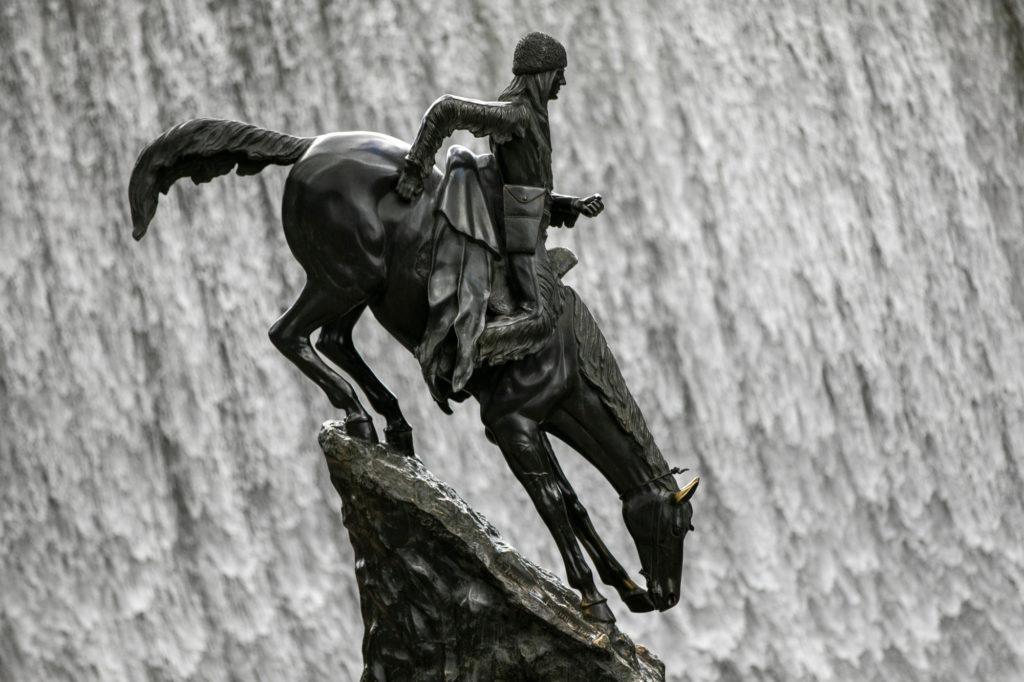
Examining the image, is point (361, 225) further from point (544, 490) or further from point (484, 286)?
point (544, 490)

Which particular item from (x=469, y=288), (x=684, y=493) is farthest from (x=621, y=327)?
(x=469, y=288)

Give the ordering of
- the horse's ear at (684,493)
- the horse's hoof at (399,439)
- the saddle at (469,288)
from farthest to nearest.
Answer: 1. the horse's hoof at (399,439)
2. the horse's ear at (684,493)
3. the saddle at (469,288)

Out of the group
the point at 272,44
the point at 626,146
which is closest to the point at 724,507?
the point at 626,146

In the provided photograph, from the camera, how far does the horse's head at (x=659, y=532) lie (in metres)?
3.05

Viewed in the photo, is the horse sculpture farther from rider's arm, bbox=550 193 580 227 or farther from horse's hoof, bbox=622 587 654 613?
rider's arm, bbox=550 193 580 227

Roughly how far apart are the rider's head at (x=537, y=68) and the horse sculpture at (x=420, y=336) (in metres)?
0.27

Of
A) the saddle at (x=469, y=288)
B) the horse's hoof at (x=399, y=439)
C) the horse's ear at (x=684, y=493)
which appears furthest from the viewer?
the horse's hoof at (x=399, y=439)

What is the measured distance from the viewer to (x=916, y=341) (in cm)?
552

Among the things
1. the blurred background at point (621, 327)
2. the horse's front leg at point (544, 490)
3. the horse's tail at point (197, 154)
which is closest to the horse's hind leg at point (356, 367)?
the horse's front leg at point (544, 490)

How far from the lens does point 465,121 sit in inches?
115

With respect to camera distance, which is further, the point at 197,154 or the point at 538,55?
the point at 197,154

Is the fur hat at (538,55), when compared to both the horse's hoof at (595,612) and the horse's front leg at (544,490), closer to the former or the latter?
the horse's front leg at (544,490)

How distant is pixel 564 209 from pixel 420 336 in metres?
0.41

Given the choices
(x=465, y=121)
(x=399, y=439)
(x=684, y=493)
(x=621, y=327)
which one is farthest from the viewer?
(x=621, y=327)
